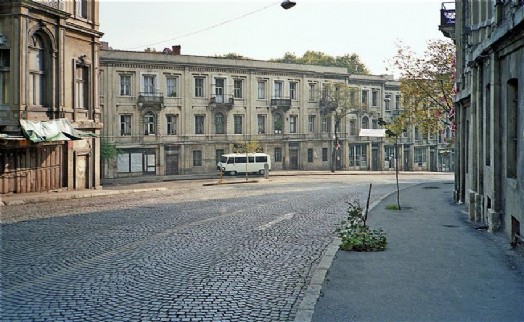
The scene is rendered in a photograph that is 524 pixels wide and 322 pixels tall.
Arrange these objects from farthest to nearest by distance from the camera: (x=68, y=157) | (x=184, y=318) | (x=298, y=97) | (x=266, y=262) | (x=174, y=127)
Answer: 1. (x=298, y=97)
2. (x=174, y=127)
3. (x=68, y=157)
4. (x=266, y=262)
5. (x=184, y=318)

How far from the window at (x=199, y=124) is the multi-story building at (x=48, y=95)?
76.6 feet

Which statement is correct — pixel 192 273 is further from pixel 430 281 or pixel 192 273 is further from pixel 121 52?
pixel 121 52

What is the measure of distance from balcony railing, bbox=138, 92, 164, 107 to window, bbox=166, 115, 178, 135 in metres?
1.72

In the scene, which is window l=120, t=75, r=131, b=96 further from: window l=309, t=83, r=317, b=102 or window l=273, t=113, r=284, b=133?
window l=309, t=83, r=317, b=102

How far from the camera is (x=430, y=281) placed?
8844mm

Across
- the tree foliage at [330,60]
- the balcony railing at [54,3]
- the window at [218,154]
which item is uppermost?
the tree foliage at [330,60]

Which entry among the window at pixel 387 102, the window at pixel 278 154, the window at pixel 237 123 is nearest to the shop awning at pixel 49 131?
the window at pixel 237 123

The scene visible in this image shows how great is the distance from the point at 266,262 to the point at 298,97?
51460 millimetres

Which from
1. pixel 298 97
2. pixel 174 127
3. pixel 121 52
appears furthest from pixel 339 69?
pixel 121 52

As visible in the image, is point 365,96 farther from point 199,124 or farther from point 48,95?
point 48,95

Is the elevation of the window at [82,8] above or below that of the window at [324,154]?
above

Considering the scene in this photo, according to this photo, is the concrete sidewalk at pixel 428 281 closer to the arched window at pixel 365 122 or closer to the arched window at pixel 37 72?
the arched window at pixel 37 72

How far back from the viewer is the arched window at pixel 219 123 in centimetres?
5503

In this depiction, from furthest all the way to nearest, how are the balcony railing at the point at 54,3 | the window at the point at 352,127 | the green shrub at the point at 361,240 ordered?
the window at the point at 352,127 → the balcony railing at the point at 54,3 → the green shrub at the point at 361,240
